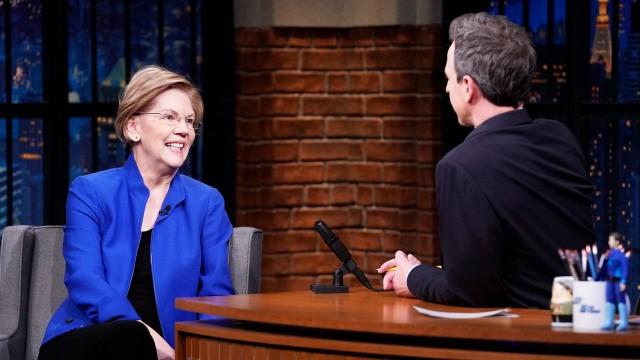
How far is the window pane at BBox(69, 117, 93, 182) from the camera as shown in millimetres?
5562

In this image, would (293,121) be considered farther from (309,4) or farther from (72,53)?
(72,53)

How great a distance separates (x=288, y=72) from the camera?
538 cm

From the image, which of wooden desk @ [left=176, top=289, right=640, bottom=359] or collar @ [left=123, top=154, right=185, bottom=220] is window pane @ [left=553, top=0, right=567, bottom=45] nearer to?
collar @ [left=123, top=154, right=185, bottom=220]

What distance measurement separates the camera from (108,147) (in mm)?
5578

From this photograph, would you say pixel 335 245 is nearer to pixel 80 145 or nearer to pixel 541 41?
pixel 541 41

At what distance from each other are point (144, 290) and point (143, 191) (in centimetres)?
30

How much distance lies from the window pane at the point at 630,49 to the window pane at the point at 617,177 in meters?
0.14

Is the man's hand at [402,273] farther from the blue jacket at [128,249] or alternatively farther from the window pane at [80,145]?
the window pane at [80,145]

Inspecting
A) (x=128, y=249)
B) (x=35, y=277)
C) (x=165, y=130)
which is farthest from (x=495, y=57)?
(x=35, y=277)

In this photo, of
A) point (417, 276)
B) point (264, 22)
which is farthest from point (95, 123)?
point (417, 276)

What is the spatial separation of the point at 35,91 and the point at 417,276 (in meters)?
2.96

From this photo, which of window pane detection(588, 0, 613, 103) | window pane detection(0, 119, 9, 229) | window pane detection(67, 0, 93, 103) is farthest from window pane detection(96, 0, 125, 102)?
window pane detection(588, 0, 613, 103)

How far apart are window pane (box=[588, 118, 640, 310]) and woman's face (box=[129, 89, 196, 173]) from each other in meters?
2.07

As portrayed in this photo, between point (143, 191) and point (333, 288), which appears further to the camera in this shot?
point (143, 191)
